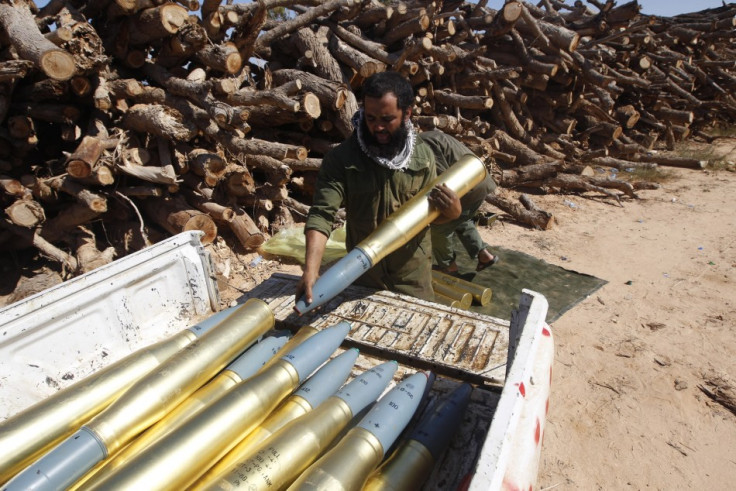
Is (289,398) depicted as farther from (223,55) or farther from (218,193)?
(223,55)

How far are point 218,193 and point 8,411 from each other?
4.15 metres

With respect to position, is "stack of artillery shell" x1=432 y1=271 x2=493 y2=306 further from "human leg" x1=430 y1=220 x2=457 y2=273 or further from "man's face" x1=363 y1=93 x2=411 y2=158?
"man's face" x1=363 y1=93 x2=411 y2=158

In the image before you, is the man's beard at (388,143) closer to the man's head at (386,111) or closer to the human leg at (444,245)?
the man's head at (386,111)

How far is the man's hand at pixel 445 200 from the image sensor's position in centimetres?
290

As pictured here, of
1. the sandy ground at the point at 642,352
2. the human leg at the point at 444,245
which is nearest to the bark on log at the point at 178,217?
the human leg at the point at 444,245

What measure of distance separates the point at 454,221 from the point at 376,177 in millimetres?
1724

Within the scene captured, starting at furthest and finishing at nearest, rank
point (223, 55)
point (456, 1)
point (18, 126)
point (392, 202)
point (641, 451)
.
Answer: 1. point (456, 1)
2. point (223, 55)
3. point (18, 126)
4. point (392, 202)
5. point (641, 451)

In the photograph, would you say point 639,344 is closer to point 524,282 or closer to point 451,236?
point 524,282

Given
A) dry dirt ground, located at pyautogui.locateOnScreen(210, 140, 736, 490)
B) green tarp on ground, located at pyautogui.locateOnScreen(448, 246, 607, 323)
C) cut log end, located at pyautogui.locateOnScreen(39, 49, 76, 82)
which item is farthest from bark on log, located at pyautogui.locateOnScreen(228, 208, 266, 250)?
green tarp on ground, located at pyautogui.locateOnScreen(448, 246, 607, 323)

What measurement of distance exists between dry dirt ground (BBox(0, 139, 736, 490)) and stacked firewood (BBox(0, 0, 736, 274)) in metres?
0.83

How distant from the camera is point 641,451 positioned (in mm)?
2980

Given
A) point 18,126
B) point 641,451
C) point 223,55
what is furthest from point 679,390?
point 18,126

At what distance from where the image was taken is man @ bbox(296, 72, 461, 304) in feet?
8.97

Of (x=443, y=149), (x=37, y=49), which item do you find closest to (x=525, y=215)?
(x=443, y=149)
